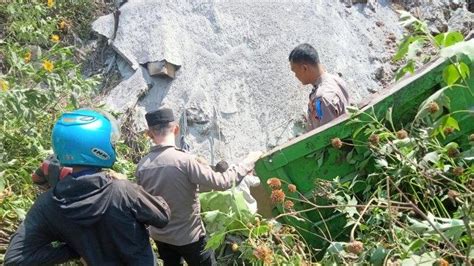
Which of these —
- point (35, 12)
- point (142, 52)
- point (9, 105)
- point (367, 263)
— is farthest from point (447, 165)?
point (35, 12)

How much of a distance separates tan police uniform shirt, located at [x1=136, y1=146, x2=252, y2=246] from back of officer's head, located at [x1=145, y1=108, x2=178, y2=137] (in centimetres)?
9

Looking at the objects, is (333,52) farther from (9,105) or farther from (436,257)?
Result: (436,257)

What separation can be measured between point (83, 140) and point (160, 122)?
100 centimetres

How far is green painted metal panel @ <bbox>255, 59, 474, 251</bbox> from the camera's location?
3.00m

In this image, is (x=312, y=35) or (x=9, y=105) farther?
(x=312, y=35)

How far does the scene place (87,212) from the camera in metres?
2.49

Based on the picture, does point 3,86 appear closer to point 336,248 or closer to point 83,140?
point 83,140

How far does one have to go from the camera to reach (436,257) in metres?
2.23

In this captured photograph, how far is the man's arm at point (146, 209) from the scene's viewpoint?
2562 mm

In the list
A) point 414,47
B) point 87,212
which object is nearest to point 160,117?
point 87,212

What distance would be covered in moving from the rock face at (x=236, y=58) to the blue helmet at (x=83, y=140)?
3.09m

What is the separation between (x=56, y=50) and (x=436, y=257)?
338 cm

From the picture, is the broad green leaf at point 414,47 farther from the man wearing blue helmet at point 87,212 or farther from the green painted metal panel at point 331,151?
the man wearing blue helmet at point 87,212

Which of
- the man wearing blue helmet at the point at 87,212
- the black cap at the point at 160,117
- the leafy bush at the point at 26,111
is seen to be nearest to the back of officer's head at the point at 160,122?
the black cap at the point at 160,117
